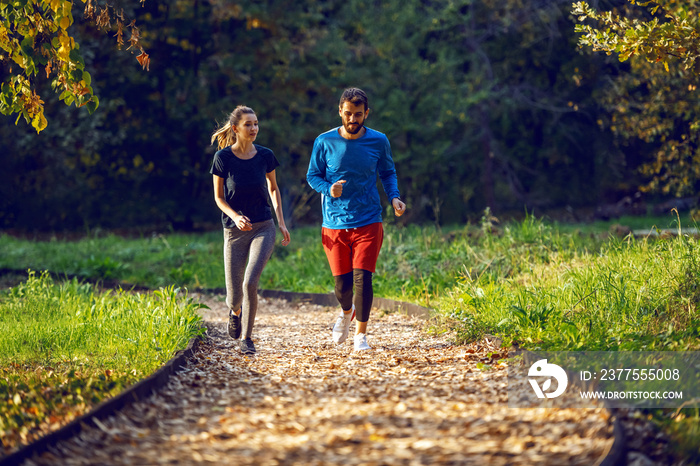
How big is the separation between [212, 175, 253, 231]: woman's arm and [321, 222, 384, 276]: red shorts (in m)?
0.61

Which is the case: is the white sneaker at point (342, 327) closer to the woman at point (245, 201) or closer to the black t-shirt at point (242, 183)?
the woman at point (245, 201)

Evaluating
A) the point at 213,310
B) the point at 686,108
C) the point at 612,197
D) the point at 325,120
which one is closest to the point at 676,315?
the point at 213,310

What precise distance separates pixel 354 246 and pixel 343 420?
2.26m

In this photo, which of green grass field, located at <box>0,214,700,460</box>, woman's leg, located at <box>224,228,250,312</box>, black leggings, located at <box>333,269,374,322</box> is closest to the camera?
green grass field, located at <box>0,214,700,460</box>

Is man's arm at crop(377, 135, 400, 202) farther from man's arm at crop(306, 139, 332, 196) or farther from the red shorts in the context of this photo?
man's arm at crop(306, 139, 332, 196)

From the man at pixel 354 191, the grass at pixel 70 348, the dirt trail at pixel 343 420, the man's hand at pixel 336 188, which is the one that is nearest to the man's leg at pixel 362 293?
the man at pixel 354 191

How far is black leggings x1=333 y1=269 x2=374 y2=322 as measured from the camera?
5.84m

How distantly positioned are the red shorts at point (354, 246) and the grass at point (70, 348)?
143cm

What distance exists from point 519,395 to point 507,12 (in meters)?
16.8

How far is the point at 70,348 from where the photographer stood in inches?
231

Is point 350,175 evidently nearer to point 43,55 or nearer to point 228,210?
point 228,210

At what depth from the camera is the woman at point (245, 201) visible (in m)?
6.00

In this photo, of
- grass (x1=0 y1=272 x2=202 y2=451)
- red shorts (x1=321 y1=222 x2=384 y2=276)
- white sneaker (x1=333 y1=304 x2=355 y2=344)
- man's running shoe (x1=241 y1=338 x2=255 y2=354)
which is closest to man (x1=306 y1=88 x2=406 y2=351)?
A: red shorts (x1=321 y1=222 x2=384 y2=276)

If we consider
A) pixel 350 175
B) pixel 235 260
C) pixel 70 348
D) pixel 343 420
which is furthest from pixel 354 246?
pixel 70 348
